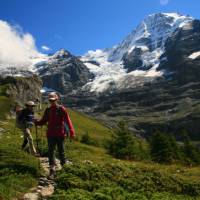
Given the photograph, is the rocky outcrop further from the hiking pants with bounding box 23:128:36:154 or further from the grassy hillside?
the grassy hillside

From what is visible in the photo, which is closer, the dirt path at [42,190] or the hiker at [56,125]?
the dirt path at [42,190]

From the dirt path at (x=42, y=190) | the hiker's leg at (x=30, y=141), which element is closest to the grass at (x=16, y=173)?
the dirt path at (x=42, y=190)

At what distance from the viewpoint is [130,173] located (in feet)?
69.4

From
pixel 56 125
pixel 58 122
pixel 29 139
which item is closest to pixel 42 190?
pixel 56 125

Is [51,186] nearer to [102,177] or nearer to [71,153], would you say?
[102,177]

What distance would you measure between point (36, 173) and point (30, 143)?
490 centimetres

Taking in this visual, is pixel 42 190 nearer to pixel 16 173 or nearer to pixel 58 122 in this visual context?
pixel 16 173

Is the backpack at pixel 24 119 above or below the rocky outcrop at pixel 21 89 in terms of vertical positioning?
below

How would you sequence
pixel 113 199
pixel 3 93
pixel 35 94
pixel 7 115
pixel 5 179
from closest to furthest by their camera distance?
pixel 113 199, pixel 5 179, pixel 7 115, pixel 3 93, pixel 35 94

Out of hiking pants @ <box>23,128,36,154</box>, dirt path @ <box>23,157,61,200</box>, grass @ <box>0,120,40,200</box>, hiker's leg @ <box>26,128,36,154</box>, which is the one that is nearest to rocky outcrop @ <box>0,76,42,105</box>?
hiking pants @ <box>23,128,36,154</box>

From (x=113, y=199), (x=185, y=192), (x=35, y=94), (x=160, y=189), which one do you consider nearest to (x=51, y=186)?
(x=113, y=199)

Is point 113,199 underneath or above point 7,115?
underneath

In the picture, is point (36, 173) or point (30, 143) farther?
point (30, 143)

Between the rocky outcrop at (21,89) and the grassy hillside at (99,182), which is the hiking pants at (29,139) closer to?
the grassy hillside at (99,182)
